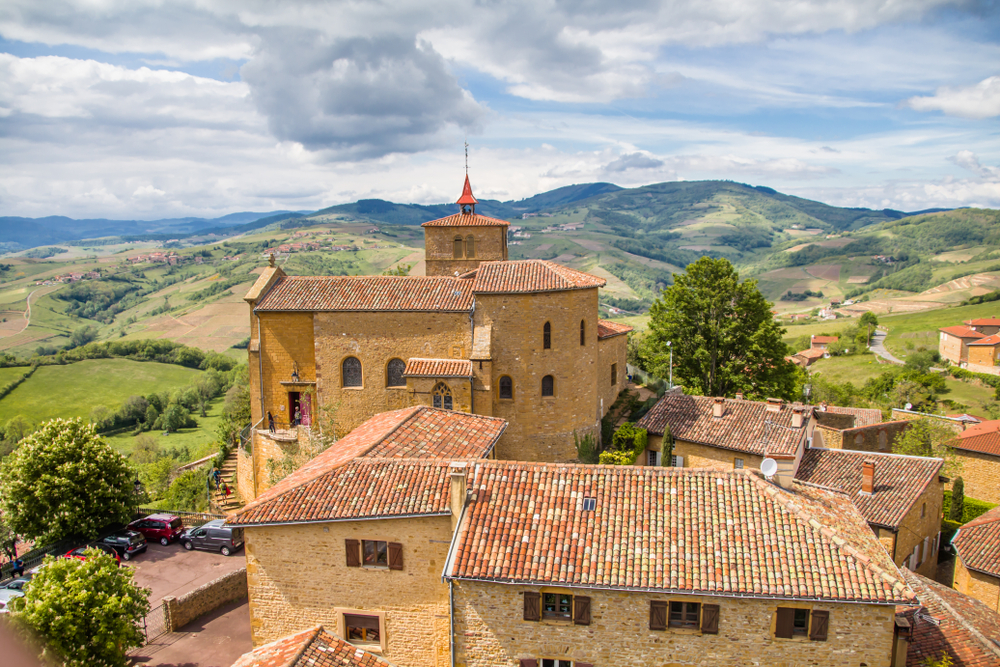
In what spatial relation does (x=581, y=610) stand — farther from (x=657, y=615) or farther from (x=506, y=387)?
(x=506, y=387)

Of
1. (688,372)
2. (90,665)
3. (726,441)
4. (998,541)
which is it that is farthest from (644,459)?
(90,665)

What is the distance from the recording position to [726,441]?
120 feet

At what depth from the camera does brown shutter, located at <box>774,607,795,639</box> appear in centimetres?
1722

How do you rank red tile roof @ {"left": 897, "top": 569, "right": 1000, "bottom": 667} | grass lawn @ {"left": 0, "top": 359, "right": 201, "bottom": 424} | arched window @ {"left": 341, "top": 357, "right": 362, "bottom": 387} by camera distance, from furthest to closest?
grass lawn @ {"left": 0, "top": 359, "right": 201, "bottom": 424} → arched window @ {"left": 341, "top": 357, "right": 362, "bottom": 387} → red tile roof @ {"left": 897, "top": 569, "right": 1000, "bottom": 667}

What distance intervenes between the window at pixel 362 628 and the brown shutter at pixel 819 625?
12.5 m

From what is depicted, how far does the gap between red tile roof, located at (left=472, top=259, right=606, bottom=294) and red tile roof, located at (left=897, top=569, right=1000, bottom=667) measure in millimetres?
20596

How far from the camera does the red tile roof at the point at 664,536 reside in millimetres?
17000

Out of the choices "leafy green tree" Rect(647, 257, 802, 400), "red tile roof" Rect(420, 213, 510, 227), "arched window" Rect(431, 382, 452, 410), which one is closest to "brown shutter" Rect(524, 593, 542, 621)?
"arched window" Rect(431, 382, 452, 410)

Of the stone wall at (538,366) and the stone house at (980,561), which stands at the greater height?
the stone wall at (538,366)

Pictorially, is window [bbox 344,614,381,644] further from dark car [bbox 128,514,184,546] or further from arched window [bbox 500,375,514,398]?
dark car [bbox 128,514,184,546]

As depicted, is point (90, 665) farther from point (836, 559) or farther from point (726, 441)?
point (726, 441)

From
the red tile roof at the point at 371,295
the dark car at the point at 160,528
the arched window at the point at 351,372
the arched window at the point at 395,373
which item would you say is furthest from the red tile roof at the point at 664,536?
the dark car at the point at 160,528

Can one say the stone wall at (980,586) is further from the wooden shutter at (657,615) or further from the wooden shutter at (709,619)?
the wooden shutter at (657,615)

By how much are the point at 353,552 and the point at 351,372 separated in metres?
19.2
